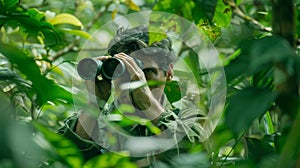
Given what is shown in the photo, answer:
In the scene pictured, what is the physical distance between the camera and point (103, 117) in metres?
1.14

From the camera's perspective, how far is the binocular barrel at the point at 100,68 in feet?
3.62

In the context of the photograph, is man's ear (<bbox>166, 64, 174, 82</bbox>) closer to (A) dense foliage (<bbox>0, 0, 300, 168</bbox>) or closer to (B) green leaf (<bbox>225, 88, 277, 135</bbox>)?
(A) dense foliage (<bbox>0, 0, 300, 168</bbox>)

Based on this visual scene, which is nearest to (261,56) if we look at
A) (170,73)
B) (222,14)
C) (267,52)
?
(267,52)

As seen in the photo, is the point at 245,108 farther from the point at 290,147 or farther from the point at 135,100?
the point at 135,100

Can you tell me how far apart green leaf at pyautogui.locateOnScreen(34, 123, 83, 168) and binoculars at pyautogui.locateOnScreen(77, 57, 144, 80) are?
0.49m

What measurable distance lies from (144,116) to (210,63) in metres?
0.31

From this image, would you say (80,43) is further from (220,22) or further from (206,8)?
(206,8)

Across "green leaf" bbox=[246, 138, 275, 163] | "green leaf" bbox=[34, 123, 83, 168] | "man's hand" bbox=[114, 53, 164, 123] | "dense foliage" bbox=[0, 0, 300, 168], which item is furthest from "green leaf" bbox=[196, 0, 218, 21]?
"man's hand" bbox=[114, 53, 164, 123]

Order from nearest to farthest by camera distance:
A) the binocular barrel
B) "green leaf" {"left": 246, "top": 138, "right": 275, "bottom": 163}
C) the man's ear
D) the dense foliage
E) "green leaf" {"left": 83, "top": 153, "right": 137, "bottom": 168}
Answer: the dense foliage
"green leaf" {"left": 83, "top": 153, "right": 137, "bottom": 168}
"green leaf" {"left": 246, "top": 138, "right": 275, "bottom": 163}
the binocular barrel
the man's ear

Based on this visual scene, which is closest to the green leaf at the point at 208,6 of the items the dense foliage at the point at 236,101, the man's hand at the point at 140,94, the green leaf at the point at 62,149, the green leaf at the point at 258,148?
the dense foliage at the point at 236,101

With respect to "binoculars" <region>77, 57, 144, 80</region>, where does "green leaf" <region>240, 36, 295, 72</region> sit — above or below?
above

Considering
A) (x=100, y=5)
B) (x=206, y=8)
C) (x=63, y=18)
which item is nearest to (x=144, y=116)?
(x=206, y=8)

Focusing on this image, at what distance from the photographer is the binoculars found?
1104 millimetres

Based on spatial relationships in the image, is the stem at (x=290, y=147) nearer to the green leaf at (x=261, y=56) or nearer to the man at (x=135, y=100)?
the green leaf at (x=261, y=56)
